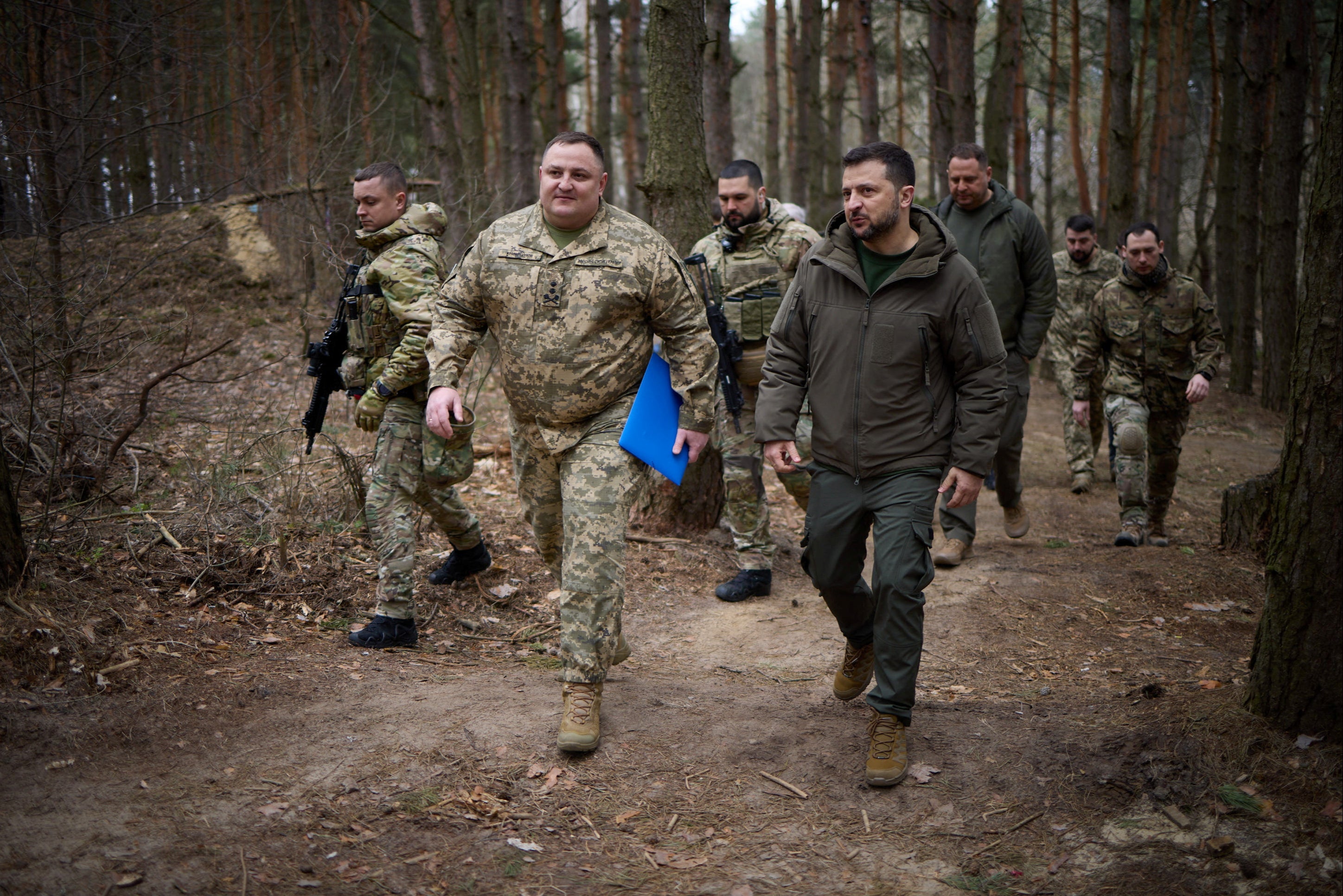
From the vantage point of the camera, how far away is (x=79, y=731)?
3.69 meters

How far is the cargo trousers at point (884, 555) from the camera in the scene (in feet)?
11.9

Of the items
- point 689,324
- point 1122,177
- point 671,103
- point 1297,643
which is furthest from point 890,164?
point 1122,177

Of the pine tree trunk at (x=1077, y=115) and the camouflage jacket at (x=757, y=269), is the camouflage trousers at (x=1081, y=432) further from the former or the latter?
the pine tree trunk at (x=1077, y=115)

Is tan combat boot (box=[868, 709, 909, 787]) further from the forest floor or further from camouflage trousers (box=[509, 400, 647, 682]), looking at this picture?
camouflage trousers (box=[509, 400, 647, 682])

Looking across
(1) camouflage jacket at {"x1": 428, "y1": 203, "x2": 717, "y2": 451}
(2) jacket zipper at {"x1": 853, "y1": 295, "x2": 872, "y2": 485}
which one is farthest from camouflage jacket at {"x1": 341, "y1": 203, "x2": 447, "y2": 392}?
(2) jacket zipper at {"x1": 853, "y1": 295, "x2": 872, "y2": 485}

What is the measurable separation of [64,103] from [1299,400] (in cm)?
680

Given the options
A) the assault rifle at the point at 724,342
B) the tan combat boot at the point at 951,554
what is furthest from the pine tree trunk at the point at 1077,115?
the assault rifle at the point at 724,342

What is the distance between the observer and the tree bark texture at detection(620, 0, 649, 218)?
20578mm

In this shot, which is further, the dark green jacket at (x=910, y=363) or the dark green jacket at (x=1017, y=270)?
the dark green jacket at (x=1017, y=270)

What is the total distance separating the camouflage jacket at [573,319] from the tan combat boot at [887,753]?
1.33 m

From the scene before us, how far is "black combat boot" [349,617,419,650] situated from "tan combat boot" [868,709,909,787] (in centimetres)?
248

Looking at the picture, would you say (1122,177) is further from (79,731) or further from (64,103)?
(79,731)

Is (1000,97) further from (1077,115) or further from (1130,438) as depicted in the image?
(1130,438)

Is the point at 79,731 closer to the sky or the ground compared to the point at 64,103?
closer to the ground
